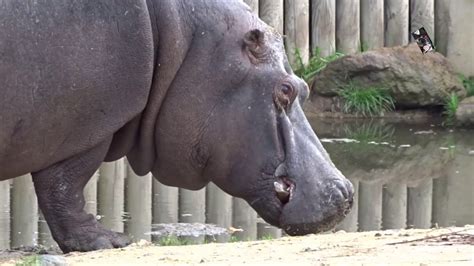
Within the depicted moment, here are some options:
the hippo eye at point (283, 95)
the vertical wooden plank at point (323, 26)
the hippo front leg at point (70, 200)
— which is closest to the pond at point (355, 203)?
the hippo front leg at point (70, 200)

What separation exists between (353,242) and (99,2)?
4.39 feet

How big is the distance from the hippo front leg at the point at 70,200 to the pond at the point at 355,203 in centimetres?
135

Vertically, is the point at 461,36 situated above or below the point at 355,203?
above

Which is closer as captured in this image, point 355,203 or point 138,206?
point 138,206

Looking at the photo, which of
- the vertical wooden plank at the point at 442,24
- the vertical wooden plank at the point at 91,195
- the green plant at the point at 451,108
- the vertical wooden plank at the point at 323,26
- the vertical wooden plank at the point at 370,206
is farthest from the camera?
the vertical wooden plank at the point at 442,24

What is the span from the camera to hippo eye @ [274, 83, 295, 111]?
5.23 m

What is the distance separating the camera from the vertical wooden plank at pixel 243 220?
6957 millimetres

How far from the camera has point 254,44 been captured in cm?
531

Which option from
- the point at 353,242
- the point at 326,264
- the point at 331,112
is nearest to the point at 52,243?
the point at 353,242

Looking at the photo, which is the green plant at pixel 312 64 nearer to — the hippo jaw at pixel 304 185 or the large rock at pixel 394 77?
the large rock at pixel 394 77

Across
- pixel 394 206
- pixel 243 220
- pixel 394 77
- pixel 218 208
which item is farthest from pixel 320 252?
pixel 394 77

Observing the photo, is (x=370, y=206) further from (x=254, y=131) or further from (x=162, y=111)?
(x=162, y=111)

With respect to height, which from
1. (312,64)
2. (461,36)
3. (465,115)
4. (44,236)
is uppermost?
(461,36)

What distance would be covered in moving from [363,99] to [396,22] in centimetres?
101
